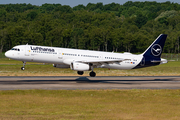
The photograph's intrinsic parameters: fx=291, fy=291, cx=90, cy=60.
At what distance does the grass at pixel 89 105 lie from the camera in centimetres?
2291

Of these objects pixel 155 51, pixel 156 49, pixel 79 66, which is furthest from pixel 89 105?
pixel 156 49

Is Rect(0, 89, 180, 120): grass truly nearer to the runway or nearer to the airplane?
the runway

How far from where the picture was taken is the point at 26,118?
21.8m

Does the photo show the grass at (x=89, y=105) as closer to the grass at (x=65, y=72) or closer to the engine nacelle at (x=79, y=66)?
the engine nacelle at (x=79, y=66)

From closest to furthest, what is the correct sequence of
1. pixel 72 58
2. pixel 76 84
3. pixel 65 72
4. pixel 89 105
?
pixel 89 105
pixel 76 84
pixel 72 58
pixel 65 72

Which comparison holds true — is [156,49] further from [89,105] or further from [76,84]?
[89,105]

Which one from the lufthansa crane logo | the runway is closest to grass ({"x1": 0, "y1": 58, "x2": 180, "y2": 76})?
the lufthansa crane logo

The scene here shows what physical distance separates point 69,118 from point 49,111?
2939 mm

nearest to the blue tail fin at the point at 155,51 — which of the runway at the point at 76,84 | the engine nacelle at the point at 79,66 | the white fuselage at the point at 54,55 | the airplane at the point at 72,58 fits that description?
the airplane at the point at 72,58

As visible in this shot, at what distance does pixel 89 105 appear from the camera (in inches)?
1071

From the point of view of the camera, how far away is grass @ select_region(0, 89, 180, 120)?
75.2 feet

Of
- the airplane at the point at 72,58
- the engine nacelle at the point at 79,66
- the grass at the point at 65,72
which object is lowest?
the grass at the point at 65,72

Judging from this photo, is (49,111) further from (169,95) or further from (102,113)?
(169,95)

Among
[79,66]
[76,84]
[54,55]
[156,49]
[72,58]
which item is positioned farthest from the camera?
[156,49]
